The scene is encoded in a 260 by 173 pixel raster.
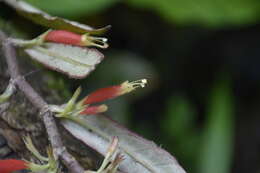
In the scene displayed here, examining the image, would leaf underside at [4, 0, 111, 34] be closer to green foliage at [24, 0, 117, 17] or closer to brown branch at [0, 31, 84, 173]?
brown branch at [0, 31, 84, 173]

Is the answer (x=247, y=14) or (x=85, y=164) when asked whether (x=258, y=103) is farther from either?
(x=85, y=164)

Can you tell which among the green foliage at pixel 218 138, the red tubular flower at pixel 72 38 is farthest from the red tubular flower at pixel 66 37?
the green foliage at pixel 218 138

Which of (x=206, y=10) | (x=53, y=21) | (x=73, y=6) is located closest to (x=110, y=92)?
(x=53, y=21)

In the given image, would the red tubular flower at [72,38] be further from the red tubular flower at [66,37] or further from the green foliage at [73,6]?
the green foliage at [73,6]

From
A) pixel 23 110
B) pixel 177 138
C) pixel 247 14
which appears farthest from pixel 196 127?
pixel 23 110

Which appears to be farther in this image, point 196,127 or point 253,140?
point 253,140

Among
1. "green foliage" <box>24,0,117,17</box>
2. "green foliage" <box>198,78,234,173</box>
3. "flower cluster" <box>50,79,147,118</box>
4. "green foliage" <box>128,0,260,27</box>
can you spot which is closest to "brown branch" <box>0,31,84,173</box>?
"flower cluster" <box>50,79,147,118</box>
